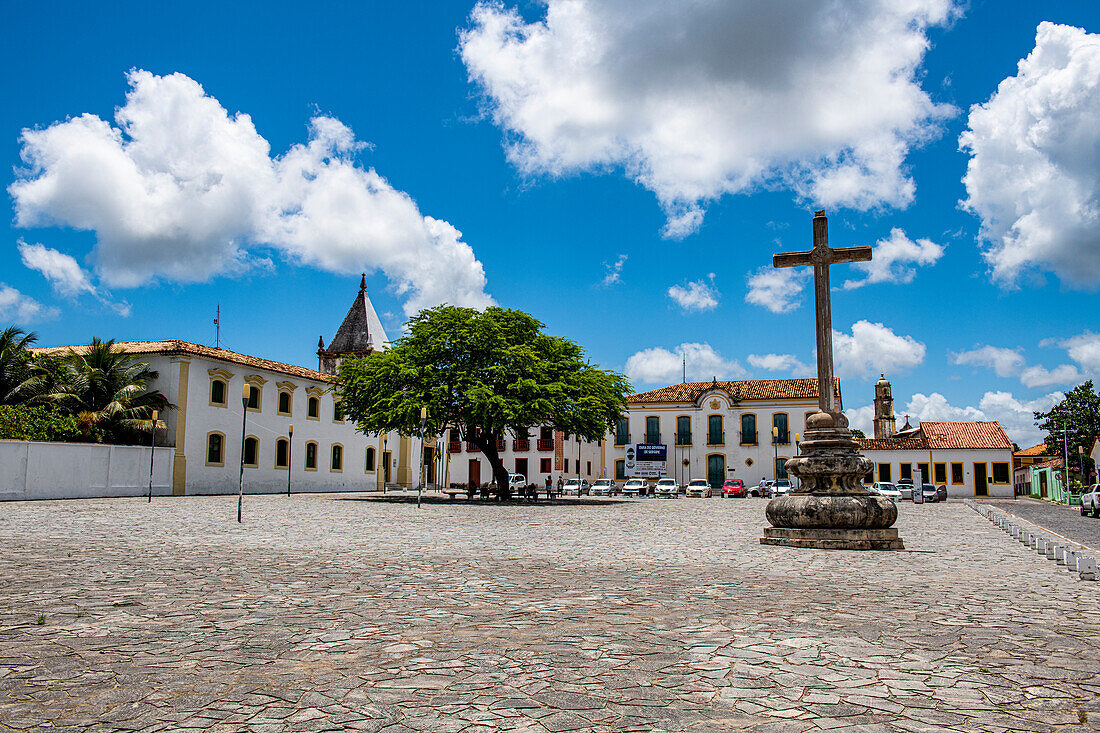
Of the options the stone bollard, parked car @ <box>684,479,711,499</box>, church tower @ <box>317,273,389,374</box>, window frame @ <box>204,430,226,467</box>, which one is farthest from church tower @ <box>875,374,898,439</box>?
the stone bollard

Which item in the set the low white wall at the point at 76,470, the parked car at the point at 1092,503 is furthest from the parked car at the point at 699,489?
the low white wall at the point at 76,470

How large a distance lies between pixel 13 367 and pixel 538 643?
119ft

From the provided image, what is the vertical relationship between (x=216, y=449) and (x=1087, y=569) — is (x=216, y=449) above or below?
above

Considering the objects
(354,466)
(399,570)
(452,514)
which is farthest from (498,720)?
(354,466)

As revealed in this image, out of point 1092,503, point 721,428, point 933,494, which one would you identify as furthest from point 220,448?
point 933,494

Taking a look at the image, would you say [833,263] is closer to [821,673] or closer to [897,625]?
[897,625]

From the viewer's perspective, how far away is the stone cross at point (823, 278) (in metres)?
13.8

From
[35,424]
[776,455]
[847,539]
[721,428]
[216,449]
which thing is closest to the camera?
[847,539]

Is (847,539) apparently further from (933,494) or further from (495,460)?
(933,494)

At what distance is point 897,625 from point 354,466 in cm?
4553

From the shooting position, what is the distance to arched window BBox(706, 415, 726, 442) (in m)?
60.5

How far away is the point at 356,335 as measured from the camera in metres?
63.6

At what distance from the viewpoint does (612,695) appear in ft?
14.1

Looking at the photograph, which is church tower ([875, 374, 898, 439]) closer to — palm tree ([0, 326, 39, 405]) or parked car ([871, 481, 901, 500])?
parked car ([871, 481, 901, 500])
